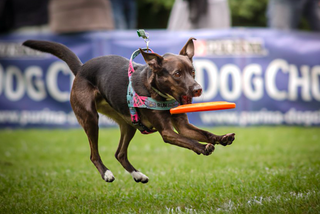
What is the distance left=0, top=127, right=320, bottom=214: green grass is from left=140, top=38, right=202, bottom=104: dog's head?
104 centimetres

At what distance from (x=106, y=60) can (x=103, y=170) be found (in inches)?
44.8

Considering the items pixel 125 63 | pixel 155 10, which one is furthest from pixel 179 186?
pixel 155 10

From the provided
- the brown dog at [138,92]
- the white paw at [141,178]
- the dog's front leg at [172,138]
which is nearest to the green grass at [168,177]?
the white paw at [141,178]

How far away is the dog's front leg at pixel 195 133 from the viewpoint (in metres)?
3.84

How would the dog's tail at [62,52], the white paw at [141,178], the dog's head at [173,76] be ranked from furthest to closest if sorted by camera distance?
the dog's tail at [62,52] → the white paw at [141,178] → the dog's head at [173,76]

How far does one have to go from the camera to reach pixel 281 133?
9172mm

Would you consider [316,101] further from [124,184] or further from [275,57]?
[124,184]

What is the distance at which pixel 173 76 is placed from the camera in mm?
3982

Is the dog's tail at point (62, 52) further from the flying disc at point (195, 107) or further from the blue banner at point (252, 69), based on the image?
the blue banner at point (252, 69)

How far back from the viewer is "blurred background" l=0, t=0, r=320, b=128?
980 centimetres

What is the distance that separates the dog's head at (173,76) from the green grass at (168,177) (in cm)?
104

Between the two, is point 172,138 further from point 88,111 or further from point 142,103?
point 88,111

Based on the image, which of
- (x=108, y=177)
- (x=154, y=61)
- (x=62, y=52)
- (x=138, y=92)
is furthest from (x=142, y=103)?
(x=62, y=52)

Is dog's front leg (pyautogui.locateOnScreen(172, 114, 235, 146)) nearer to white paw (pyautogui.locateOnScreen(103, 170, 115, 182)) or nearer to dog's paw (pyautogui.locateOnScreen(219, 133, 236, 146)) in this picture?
dog's paw (pyautogui.locateOnScreen(219, 133, 236, 146))
